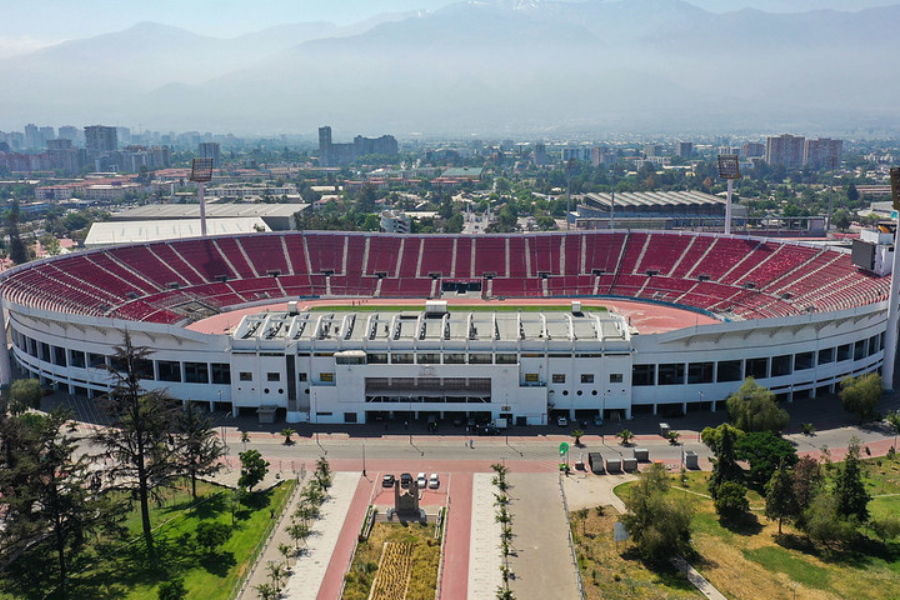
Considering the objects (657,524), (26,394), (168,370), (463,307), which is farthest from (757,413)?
(26,394)

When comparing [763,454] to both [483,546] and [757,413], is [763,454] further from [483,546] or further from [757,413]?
[483,546]

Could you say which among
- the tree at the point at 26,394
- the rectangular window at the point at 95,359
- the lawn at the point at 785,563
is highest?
the rectangular window at the point at 95,359

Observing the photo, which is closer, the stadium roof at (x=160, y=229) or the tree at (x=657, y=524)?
the tree at (x=657, y=524)

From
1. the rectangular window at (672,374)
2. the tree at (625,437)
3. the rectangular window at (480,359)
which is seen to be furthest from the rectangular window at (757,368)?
the rectangular window at (480,359)

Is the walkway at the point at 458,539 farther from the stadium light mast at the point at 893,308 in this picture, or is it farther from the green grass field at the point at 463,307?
the green grass field at the point at 463,307

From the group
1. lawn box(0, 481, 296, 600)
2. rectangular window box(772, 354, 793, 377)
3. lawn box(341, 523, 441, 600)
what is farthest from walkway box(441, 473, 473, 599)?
rectangular window box(772, 354, 793, 377)

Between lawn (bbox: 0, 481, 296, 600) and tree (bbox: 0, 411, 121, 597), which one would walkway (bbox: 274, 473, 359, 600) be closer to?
lawn (bbox: 0, 481, 296, 600)
